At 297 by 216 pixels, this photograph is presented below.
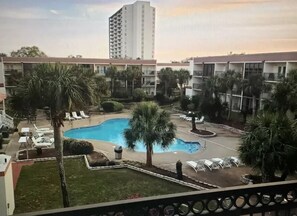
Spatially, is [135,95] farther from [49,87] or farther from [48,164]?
[49,87]

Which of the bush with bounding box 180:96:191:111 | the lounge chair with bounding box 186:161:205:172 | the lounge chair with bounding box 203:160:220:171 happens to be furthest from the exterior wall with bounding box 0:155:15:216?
the bush with bounding box 180:96:191:111

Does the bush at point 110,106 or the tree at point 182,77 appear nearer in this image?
the bush at point 110,106

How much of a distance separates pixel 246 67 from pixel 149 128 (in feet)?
33.5

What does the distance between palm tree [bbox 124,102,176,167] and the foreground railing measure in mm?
5831

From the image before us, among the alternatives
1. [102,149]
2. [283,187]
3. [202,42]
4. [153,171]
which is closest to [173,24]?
[202,42]

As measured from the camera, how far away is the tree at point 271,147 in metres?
5.12

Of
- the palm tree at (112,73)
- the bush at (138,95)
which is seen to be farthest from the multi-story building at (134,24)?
the palm tree at (112,73)

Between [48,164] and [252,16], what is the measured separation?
262 inches

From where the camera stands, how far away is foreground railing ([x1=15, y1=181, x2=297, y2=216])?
3.95ft

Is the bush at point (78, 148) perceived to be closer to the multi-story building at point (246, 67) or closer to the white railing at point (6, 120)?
the white railing at point (6, 120)

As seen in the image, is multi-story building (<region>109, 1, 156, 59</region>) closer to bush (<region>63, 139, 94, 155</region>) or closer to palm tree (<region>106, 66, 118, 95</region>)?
bush (<region>63, 139, 94, 155</region>)

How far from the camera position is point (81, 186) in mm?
5934

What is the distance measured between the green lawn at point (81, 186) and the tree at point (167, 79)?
1442 cm

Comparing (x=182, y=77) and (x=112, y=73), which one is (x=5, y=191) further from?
(x=182, y=77)
